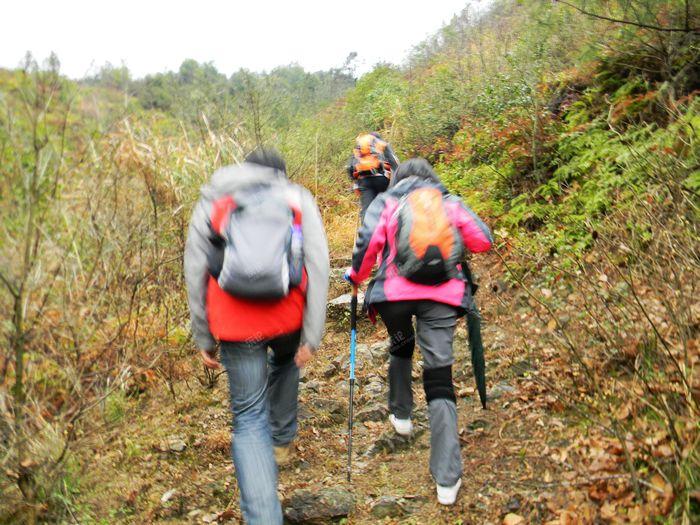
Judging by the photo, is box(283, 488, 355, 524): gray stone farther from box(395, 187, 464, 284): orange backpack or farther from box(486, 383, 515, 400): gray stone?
box(486, 383, 515, 400): gray stone

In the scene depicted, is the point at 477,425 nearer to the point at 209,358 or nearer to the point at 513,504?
the point at 513,504

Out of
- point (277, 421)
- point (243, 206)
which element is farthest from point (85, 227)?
point (277, 421)

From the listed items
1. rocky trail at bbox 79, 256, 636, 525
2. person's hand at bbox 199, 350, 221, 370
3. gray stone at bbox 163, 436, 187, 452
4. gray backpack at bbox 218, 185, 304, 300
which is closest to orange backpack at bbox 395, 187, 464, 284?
rocky trail at bbox 79, 256, 636, 525

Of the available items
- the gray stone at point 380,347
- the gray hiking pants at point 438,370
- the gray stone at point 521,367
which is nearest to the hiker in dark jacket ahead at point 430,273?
the gray hiking pants at point 438,370

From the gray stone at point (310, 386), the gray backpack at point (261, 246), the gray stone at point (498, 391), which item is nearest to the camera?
the gray backpack at point (261, 246)

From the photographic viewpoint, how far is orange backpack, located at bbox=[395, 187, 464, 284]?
3.12m

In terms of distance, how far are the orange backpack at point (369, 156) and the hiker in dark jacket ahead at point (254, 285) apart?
3496 millimetres

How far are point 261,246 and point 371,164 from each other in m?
3.97

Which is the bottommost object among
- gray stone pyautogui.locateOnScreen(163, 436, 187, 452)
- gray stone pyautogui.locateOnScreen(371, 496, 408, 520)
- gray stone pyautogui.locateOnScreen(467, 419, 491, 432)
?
gray stone pyautogui.locateOnScreen(467, 419, 491, 432)

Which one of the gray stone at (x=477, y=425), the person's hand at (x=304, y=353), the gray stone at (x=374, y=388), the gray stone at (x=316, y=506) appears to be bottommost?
the gray stone at (x=374, y=388)

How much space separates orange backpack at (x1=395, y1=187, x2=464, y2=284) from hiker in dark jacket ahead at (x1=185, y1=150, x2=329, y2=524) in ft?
1.77

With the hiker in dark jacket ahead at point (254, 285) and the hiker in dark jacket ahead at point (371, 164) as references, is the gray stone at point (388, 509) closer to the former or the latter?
the hiker in dark jacket ahead at point (254, 285)

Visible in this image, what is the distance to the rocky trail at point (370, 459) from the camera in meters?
3.10

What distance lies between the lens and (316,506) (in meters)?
3.14
